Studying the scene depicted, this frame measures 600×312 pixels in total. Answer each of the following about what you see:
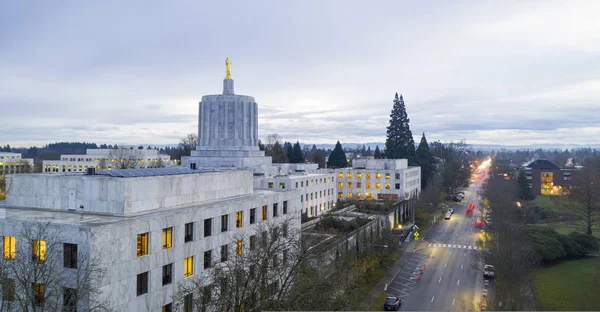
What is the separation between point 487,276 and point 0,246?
46.7 metres

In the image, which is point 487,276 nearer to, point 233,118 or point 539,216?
point 539,216

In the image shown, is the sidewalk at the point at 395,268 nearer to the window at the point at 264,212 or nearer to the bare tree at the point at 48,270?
the window at the point at 264,212

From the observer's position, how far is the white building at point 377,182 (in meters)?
100

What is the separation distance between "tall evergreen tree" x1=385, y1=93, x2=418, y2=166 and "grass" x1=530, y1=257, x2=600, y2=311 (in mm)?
65603

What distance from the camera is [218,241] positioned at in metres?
33.7

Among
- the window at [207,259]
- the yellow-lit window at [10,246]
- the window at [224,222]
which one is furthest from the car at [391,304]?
the yellow-lit window at [10,246]

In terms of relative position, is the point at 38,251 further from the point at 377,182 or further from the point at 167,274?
the point at 377,182

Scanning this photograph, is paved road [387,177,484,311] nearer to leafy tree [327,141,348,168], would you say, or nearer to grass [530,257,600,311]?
grass [530,257,600,311]

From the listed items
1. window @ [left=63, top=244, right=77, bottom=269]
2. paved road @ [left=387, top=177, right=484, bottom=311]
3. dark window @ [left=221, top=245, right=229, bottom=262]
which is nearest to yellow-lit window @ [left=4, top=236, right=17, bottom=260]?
window @ [left=63, top=244, right=77, bottom=269]

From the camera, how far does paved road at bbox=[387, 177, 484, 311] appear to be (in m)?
42.7

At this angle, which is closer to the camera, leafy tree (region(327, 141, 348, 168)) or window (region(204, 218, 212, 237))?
window (region(204, 218, 212, 237))

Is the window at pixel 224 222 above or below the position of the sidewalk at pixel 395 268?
above

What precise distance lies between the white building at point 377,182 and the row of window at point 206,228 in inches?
2385

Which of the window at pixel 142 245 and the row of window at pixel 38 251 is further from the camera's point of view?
the window at pixel 142 245
